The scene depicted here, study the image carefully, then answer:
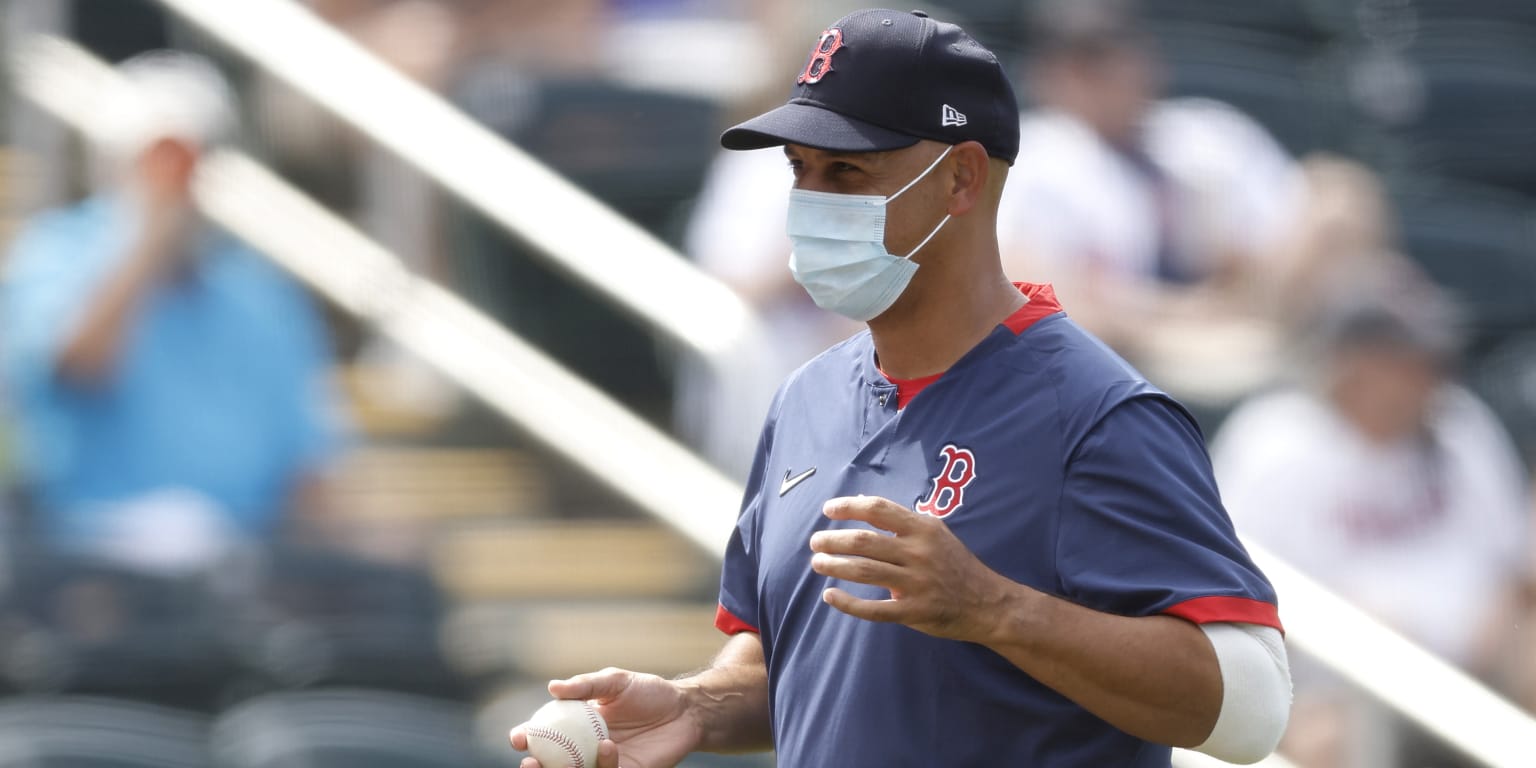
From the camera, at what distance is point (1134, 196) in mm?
5430

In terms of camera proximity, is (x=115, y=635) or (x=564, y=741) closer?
(x=564, y=741)

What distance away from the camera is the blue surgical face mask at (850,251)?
221cm

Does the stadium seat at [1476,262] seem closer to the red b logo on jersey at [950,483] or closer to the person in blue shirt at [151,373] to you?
the person in blue shirt at [151,373]

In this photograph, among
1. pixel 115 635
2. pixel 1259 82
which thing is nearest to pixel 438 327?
pixel 115 635

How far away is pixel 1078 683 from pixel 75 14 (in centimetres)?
417

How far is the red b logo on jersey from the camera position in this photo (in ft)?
6.86

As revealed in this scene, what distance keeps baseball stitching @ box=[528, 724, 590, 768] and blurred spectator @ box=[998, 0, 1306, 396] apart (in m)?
2.76

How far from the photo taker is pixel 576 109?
568 cm

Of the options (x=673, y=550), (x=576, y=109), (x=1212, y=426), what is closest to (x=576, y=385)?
(x=673, y=550)

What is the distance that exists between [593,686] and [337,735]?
1.91 metres

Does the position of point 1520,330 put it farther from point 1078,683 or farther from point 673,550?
point 1078,683

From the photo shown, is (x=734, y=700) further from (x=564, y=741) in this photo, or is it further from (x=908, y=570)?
(x=908, y=570)

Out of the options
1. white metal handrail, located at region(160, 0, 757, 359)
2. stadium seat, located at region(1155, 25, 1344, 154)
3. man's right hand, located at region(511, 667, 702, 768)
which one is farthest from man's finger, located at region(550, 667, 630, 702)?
stadium seat, located at region(1155, 25, 1344, 154)

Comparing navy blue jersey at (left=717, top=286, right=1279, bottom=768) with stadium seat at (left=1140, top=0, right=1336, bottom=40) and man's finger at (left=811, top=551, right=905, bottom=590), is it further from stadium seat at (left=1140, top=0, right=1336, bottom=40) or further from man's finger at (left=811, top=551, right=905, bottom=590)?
stadium seat at (left=1140, top=0, right=1336, bottom=40)
